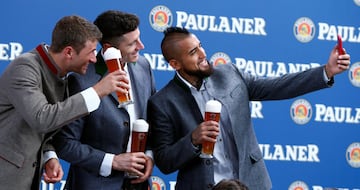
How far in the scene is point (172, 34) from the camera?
14.9 ft

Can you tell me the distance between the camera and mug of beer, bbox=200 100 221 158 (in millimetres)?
4070

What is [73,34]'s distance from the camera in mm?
3961

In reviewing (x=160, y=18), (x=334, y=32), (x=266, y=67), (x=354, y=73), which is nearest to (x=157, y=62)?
(x=160, y=18)

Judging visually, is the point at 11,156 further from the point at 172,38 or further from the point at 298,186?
the point at 298,186

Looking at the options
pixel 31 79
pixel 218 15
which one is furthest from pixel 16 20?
pixel 31 79

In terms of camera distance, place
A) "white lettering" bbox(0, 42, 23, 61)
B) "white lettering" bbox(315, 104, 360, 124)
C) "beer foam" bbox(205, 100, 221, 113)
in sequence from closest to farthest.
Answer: "beer foam" bbox(205, 100, 221, 113), "white lettering" bbox(0, 42, 23, 61), "white lettering" bbox(315, 104, 360, 124)

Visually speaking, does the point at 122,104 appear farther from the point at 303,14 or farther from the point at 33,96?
Answer: the point at 303,14

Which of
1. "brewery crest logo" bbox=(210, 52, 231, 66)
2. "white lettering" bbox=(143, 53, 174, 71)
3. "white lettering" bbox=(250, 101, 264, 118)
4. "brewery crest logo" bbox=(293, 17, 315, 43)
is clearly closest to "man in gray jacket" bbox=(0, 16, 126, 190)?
"white lettering" bbox=(143, 53, 174, 71)

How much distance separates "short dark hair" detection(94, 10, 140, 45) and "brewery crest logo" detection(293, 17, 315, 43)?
1983 millimetres

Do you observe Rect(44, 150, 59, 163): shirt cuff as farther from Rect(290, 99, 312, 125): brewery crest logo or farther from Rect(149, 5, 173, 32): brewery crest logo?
Rect(290, 99, 312, 125): brewery crest logo

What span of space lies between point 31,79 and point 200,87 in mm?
946

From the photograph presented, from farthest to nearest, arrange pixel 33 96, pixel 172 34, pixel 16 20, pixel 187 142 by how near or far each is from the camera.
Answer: pixel 16 20
pixel 172 34
pixel 187 142
pixel 33 96

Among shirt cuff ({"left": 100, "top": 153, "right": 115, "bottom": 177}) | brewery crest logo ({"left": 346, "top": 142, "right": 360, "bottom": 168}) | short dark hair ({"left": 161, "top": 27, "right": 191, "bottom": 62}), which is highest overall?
short dark hair ({"left": 161, "top": 27, "right": 191, "bottom": 62})

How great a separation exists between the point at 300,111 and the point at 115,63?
8.06 ft
